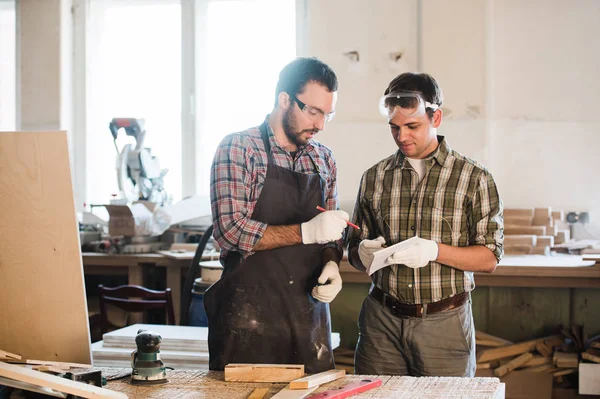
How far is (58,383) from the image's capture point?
1810mm

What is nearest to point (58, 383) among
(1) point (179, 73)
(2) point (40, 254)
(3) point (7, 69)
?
(2) point (40, 254)

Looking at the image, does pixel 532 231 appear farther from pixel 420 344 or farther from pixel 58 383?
pixel 58 383

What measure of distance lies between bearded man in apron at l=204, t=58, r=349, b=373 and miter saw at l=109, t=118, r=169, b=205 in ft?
8.83

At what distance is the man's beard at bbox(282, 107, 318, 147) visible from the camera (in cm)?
264

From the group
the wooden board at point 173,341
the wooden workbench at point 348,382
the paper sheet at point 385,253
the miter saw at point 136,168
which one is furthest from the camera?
the miter saw at point 136,168

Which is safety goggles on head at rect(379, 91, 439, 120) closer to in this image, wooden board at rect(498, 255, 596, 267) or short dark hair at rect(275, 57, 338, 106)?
short dark hair at rect(275, 57, 338, 106)

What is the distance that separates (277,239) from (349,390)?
2.39 ft

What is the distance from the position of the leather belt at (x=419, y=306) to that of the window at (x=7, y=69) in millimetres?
4770

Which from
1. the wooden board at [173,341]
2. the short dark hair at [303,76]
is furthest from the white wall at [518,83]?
the short dark hair at [303,76]

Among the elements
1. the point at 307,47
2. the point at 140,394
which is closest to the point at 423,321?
the point at 140,394

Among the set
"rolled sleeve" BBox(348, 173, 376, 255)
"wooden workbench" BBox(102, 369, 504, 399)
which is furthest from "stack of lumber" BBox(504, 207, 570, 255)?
"wooden workbench" BBox(102, 369, 504, 399)

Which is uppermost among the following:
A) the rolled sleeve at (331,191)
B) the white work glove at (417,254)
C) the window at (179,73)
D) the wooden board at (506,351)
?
the window at (179,73)

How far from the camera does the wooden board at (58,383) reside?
5.94 feet

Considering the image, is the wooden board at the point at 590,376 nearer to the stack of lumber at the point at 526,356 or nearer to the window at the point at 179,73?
the stack of lumber at the point at 526,356
